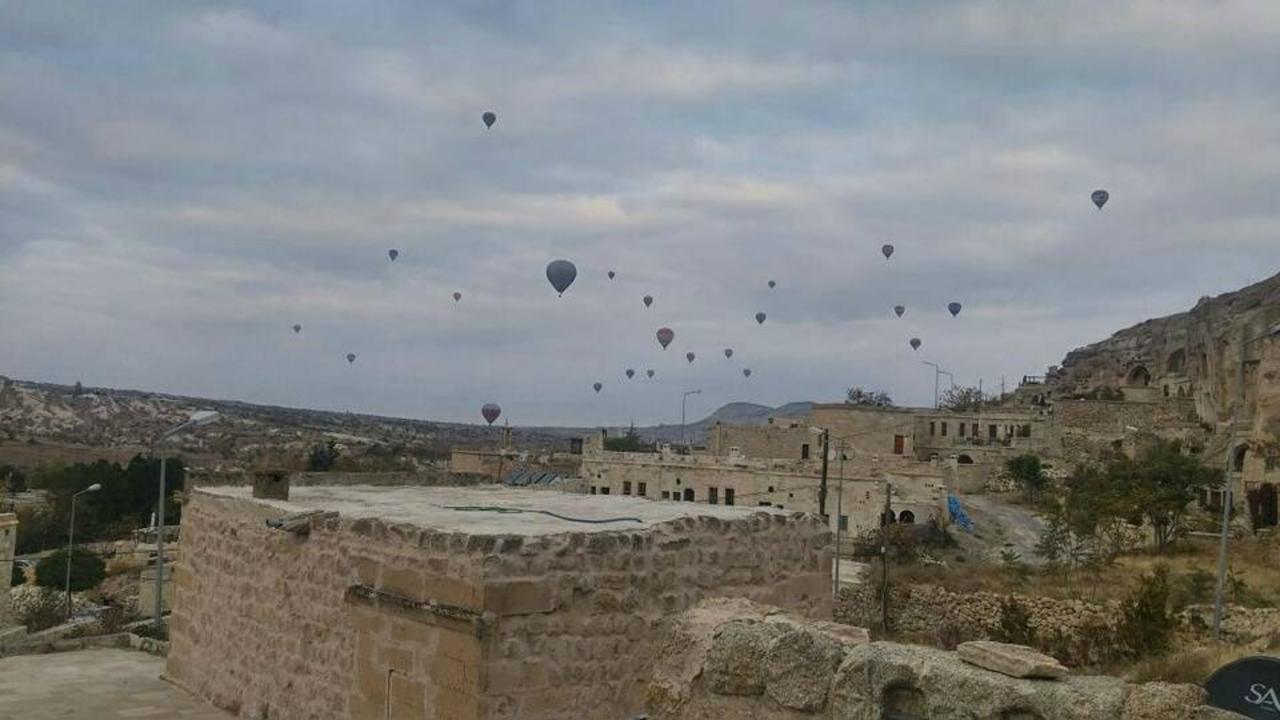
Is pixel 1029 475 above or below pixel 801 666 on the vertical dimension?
below

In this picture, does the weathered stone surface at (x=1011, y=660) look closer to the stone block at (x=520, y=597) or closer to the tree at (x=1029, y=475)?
the stone block at (x=520, y=597)

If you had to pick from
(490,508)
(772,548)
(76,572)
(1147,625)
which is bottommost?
(76,572)

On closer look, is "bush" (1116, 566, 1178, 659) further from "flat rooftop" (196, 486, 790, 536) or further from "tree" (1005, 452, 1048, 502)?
"tree" (1005, 452, 1048, 502)

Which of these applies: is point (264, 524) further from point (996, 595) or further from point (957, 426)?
point (957, 426)

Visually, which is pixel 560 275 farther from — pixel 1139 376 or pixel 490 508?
pixel 1139 376

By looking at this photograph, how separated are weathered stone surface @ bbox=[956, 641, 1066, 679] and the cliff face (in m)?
33.1

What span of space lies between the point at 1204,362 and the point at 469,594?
64.6 metres

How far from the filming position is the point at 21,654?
10.5 meters

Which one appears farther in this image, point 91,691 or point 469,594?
point 91,691

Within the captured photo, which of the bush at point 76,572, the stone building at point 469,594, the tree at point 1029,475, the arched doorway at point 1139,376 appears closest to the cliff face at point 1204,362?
the arched doorway at point 1139,376

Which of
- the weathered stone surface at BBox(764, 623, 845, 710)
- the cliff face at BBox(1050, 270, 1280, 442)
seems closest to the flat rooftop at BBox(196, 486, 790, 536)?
the weathered stone surface at BBox(764, 623, 845, 710)

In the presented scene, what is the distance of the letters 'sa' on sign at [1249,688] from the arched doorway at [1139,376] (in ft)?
257

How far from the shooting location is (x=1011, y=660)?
368cm

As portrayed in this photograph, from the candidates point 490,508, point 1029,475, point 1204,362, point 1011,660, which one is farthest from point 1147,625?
point 1204,362
